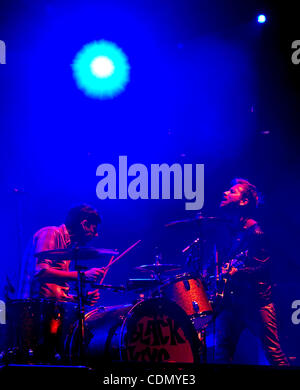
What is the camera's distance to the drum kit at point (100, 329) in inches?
146

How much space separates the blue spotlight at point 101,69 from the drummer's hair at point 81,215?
2212mm

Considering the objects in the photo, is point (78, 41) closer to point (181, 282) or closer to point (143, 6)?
point (143, 6)

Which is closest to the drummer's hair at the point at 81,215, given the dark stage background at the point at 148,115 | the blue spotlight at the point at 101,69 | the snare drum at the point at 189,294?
the snare drum at the point at 189,294

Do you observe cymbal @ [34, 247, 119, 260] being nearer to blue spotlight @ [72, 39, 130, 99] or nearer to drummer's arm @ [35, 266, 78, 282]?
drummer's arm @ [35, 266, 78, 282]

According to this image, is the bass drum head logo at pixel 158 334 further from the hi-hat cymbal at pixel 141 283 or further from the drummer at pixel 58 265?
the drummer at pixel 58 265

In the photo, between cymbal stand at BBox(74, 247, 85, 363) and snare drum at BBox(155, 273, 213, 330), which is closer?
cymbal stand at BBox(74, 247, 85, 363)

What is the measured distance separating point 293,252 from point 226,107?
2190mm

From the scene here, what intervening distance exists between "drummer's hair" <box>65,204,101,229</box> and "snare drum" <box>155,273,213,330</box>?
98 cm

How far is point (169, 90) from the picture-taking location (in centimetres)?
610

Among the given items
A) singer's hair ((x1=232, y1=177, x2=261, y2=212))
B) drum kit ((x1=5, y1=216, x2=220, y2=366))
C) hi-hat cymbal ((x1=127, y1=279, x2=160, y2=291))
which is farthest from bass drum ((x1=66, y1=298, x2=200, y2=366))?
singer's hair ((x1=232, y1=177, x2=261, y2=212))

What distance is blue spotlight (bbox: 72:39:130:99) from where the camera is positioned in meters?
5.91

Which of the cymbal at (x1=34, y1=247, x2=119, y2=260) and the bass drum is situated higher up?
the cymbal at (x1=34, y1=247, x2=119, y2=260)

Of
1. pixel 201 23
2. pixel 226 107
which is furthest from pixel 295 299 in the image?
pixel 201 23

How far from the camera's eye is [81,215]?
443 cm
